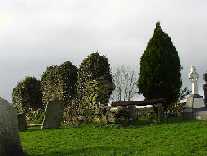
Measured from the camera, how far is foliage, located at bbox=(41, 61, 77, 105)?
43.0 meters

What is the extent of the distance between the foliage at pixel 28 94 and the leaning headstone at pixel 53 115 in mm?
18188

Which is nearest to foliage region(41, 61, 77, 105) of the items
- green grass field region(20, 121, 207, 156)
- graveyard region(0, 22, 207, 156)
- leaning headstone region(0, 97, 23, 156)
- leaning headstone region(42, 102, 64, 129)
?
graveyard region(0, 22, 207, 156)

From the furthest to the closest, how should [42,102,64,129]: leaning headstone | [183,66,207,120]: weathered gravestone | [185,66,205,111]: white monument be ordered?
[185,66,205,111]: white monument, [42,102,64,129]: leaning headstone, [183,66,207,120]: weathered gravestone

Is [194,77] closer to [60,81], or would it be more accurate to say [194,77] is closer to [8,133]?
[60,81]

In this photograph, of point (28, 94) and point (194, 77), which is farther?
point (28, 94)

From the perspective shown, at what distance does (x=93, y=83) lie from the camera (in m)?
36.3

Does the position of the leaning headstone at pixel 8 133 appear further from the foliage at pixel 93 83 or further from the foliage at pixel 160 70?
the foliage at pixel 160 70

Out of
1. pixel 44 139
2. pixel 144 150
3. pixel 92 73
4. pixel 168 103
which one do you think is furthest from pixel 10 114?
pixel 92 73

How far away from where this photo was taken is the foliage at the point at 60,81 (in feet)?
141

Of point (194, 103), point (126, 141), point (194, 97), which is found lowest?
point (126, 141)

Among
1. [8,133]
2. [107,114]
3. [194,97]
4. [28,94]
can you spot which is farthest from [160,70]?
[28,94]

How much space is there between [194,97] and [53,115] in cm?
815

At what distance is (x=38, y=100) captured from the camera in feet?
160

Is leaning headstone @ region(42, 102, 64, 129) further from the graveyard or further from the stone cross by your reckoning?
the stone cross
